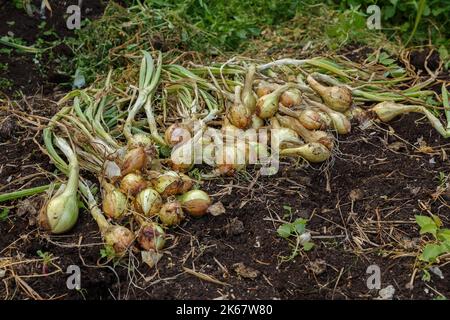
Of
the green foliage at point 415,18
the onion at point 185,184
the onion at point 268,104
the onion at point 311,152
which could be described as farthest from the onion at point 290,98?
the green foliage at point 415,18

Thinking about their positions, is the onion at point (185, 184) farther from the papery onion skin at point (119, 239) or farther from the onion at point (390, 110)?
the onion at point (390, 110)

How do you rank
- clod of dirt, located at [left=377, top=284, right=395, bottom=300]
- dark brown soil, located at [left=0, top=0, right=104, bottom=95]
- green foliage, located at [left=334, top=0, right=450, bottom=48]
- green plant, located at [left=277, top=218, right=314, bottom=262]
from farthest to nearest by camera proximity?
green foliage, located at [left=334, top=0, right=450, bottom=48], dark brown soil, located at [left=0, top=0, right=104, bottom=95], green plant, located at [left=277, top=218, right=314, bottom=262], clod of dirt, located at [left=377, top=284, right=395, bottom=300]

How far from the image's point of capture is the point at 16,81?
3674 mm

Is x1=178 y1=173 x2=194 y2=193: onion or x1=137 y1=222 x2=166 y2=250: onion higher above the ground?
x1=178 y1=173 x2=194 y2=193: onion

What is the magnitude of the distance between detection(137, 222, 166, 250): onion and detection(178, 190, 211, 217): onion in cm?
18

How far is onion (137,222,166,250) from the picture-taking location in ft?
7.98

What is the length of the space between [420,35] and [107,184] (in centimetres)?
244

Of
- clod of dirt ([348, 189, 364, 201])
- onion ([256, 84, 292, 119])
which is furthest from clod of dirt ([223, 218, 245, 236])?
onion ([256, 84, 292, 119])

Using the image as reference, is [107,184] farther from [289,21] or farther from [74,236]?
[289,21]

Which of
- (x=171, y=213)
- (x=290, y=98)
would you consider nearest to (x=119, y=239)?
(x=171, y=213)

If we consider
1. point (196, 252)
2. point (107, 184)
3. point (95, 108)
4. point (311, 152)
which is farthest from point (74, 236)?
point (311, 152)

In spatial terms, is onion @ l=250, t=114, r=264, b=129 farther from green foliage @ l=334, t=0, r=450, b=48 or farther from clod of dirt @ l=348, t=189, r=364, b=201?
green foliage @ l=334, t=0, r=450, b=48

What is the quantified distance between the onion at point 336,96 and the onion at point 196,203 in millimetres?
869

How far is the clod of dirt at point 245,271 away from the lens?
2359mm
